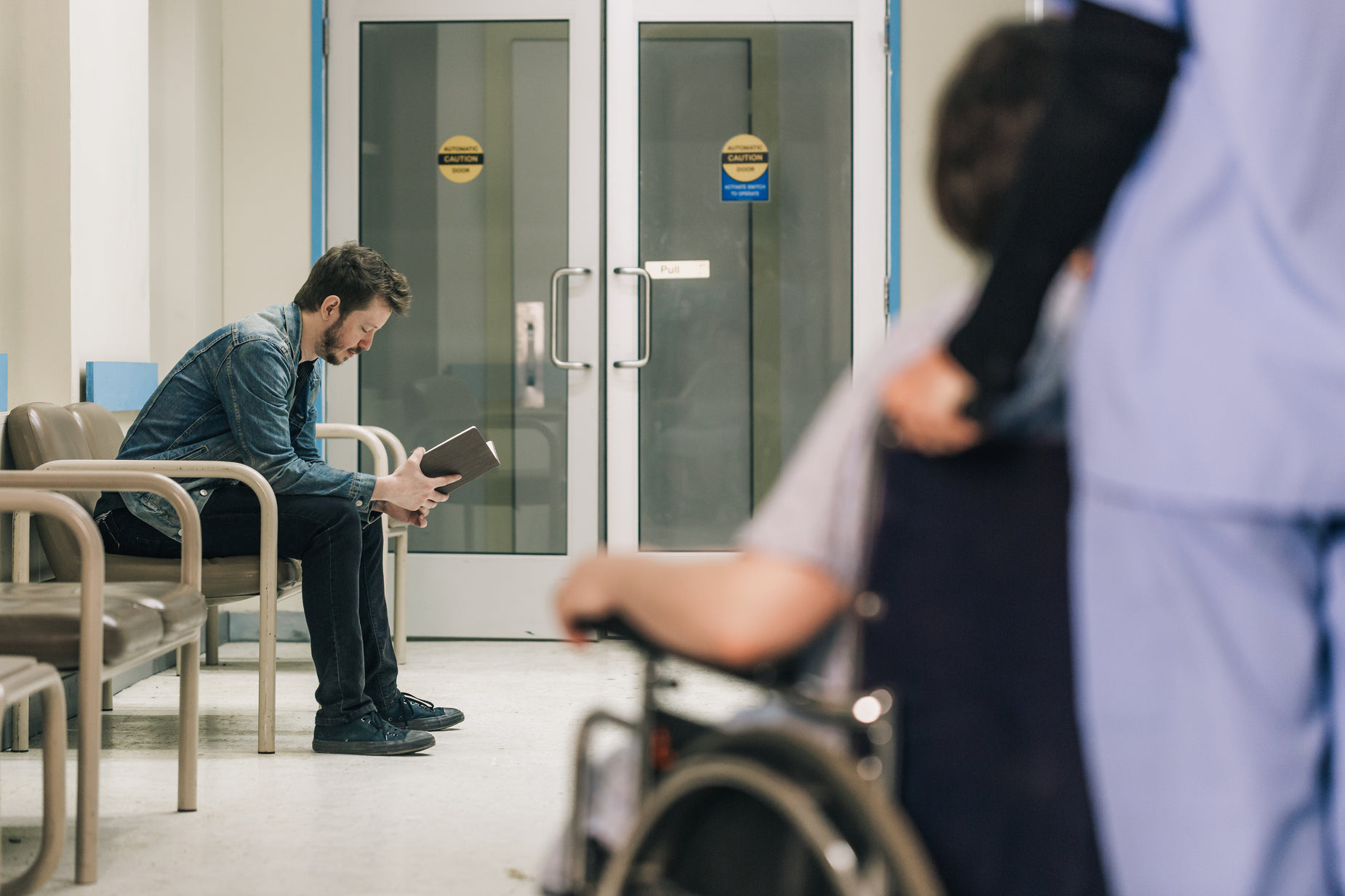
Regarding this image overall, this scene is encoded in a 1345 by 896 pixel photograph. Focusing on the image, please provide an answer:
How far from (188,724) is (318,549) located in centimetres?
55

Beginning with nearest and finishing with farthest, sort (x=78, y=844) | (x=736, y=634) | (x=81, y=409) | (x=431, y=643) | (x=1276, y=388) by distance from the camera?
(x=1276, y=388) < (x=736, y=634) < (x=78, y=844) < (x=81, y=409) < (x=431, y=643)

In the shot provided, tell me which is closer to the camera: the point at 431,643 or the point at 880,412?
the point at 880,412

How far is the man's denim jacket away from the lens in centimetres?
258

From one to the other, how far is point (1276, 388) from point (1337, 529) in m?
0.11

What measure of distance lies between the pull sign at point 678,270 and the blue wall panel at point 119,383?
1598 millimetres

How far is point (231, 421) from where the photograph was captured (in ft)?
8.55

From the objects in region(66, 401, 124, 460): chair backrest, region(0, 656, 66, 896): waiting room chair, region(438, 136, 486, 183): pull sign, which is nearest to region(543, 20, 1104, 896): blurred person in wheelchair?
region(0, 656, 66, 896): waiting room chair

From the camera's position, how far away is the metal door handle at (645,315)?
13.1 ft

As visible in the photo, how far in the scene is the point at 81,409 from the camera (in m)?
2.74

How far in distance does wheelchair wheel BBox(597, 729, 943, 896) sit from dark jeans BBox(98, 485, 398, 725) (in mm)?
1831

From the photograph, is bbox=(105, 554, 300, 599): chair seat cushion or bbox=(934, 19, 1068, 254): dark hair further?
bbox=(105, 554, 300, 599): chair seat cushion

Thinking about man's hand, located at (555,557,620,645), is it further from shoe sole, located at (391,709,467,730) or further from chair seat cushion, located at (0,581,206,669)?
shoe sole, located at (391,709,467,730)

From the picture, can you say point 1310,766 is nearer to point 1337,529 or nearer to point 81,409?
point 1337,529

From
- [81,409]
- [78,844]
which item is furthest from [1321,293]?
[81,409]
